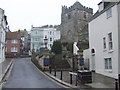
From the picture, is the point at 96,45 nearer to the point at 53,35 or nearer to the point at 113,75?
the point at 113,75

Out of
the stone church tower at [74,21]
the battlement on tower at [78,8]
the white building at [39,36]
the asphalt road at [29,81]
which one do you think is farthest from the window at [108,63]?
the battlement on tower at [78,8]

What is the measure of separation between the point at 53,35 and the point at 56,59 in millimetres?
45099

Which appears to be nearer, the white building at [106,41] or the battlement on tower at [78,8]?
the white building at [106,41]

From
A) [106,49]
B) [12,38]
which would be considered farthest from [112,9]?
[12,38]

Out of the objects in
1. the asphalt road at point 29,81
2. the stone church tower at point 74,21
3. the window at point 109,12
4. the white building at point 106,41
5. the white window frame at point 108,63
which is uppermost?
the stone church tower at point 74,21

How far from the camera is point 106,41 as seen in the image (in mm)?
22062

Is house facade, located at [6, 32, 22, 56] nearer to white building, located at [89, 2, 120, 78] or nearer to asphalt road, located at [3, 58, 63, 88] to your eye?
white building, located at [89, 2, 120, 78]

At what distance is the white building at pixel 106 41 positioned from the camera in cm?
1958

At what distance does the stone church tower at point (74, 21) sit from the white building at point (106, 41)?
157 feet

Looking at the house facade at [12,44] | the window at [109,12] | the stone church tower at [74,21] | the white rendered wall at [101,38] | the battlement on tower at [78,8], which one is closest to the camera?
the white rendered wall at [101,38]

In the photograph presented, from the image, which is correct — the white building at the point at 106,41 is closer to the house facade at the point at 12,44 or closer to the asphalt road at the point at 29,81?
the asphalt road at the point at 29,81

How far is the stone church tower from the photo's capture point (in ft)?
251

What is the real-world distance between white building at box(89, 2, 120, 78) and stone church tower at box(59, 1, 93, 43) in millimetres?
47716

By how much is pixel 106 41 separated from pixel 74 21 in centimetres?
5673
